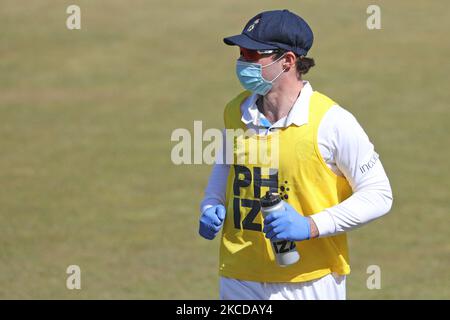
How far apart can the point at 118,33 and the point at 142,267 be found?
12194 mm

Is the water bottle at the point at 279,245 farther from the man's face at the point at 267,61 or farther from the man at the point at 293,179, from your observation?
the man's face at the point at 267,61

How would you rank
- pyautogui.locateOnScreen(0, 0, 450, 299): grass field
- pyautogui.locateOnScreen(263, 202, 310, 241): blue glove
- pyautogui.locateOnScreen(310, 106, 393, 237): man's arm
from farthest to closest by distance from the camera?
pyautogui.locateOnScreen(0, 0, 450, 299): grass field
pyautogui.locateOnScreen(310, 106, 393, 237): man's arm
pyautogui.locateOnScreen(263, 202, 310, 241): blue glove

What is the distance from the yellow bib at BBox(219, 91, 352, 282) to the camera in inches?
236

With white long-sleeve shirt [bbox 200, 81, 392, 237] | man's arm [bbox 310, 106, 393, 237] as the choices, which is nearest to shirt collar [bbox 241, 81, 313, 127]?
white long-sleeve shirt [bbox 200, 81, 392, 237]

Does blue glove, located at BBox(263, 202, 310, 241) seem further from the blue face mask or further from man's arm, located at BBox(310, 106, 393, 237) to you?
the blue face mask

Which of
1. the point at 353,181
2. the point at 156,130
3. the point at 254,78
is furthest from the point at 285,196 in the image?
the point at 156,130

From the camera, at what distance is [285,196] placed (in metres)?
6.09

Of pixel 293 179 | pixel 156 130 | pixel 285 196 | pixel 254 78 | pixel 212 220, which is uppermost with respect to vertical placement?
pixel 254 78

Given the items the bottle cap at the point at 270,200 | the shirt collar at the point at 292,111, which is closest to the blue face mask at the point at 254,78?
the shirt collar at the point at 292,111

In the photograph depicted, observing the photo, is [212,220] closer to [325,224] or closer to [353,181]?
[325,224]

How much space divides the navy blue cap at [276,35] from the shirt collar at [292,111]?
24cm

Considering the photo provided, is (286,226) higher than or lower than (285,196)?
lower

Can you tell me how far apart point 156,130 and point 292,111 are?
11.3 meters

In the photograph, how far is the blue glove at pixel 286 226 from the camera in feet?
18.9
